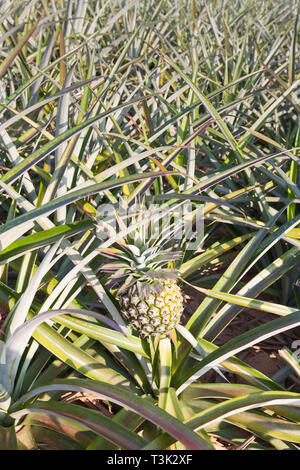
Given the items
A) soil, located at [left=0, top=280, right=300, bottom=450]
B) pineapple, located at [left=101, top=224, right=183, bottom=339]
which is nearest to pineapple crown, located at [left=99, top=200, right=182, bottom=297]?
pineapple, located at [left=101, top=224, right=183, bottom=339]

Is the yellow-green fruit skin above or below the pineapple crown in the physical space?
below

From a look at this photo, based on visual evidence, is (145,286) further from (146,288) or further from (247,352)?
(247,352)

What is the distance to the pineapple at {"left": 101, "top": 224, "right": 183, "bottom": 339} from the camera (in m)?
0.72

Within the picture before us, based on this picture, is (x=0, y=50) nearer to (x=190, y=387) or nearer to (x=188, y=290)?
(x=188, y=290)

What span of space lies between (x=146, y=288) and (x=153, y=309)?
0.13 feet

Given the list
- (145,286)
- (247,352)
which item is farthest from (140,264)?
(247,352)

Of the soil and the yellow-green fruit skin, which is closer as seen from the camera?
the yellow-green fruit skin

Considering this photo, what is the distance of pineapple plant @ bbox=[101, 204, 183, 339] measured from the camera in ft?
2.36

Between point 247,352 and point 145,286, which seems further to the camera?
point 247,352

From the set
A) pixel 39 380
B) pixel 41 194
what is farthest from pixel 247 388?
pixel 41 194

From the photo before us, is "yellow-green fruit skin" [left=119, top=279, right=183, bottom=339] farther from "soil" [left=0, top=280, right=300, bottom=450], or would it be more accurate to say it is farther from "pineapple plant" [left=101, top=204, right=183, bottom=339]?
"soil" [left=0, top=280, right=300, bottom=450]

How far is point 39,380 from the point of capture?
2.53ft

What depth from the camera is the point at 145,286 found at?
73 centimetres
